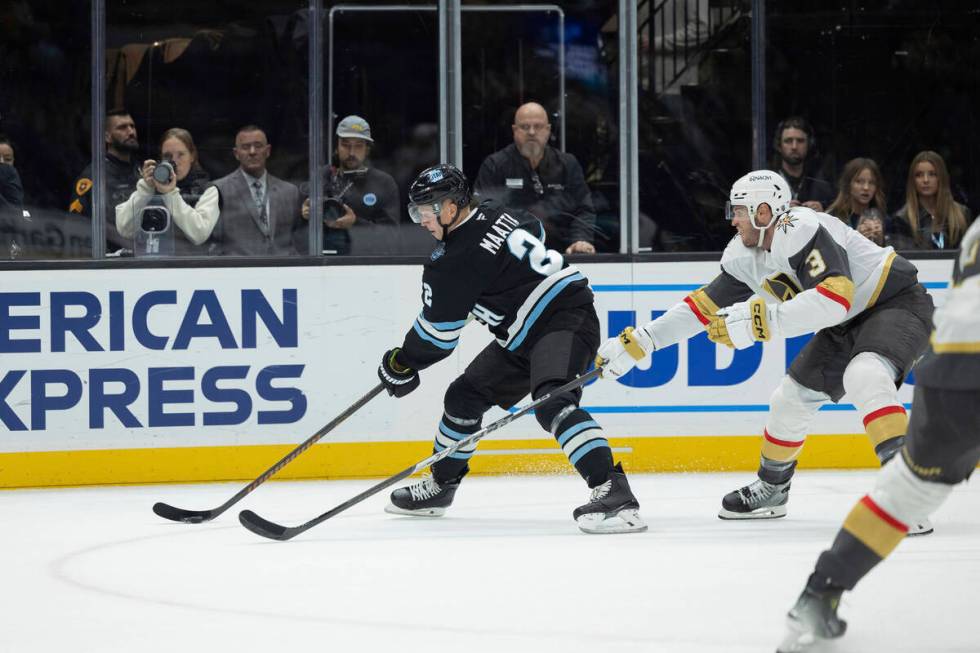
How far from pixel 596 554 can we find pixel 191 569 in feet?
3.35

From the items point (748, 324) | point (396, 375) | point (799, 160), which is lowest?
point (396, 375)

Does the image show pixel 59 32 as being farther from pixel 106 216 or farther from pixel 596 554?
pixel 596 554

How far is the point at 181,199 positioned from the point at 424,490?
63.9 inches

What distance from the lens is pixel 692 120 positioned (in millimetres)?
5395

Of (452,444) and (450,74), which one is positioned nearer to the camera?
(452,444)

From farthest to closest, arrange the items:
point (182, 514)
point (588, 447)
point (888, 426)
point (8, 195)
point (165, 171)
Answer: point (165, 171) < point (8, 195) < point (182, 514) < point (588, 447) < point (888, 426)

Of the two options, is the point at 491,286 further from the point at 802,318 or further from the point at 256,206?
the point at 256,206

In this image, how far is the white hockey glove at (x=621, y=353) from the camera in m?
3.98

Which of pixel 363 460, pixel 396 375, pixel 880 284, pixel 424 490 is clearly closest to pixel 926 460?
pixel 880 284

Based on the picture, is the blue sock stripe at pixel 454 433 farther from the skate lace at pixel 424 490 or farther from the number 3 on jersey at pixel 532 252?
the number 3 on jersey at pixel 532 252

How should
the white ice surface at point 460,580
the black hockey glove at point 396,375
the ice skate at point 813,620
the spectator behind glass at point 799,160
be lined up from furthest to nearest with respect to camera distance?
the spectator behind glass at point 799,160 < the black hockey glove at point 396,375 < the white ice surface at point 460,580 < the ice skate at point 813,620

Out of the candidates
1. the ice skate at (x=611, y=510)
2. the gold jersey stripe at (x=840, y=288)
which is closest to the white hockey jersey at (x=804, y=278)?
the gold jersey stripe at (x=840, y=288)

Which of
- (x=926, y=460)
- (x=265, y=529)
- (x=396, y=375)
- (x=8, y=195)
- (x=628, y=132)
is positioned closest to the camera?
(x=926, y=460)

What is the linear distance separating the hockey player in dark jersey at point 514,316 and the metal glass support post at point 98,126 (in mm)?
1556
